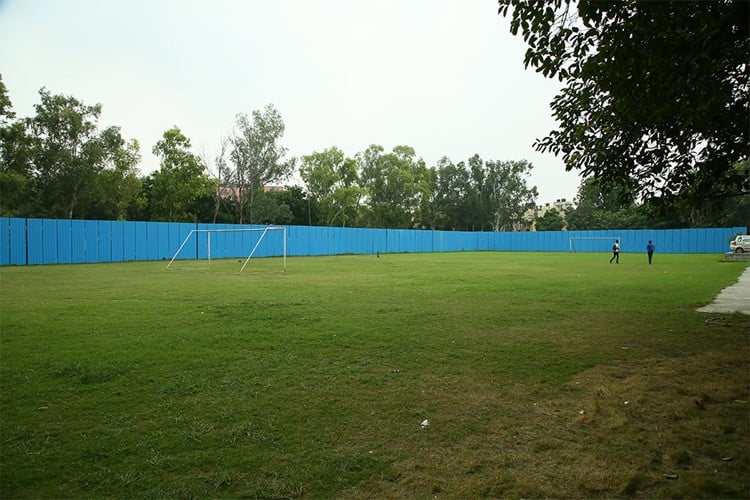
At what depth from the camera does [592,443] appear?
354 cm

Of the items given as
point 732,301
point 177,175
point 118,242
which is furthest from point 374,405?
point 177,175

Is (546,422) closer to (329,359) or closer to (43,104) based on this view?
(329,359)

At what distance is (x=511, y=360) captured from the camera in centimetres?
574

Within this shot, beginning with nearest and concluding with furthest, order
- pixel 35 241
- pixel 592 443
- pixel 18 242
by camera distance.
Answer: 1. pixel 592 443
2. pixel 18 242
3. pixel 35 241

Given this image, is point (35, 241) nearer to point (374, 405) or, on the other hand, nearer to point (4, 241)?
point (4, 241)

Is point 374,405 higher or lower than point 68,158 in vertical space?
lower

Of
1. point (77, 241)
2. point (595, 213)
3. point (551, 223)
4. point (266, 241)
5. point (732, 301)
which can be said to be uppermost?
point (595, 213)

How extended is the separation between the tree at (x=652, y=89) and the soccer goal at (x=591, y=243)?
5004 centimetres

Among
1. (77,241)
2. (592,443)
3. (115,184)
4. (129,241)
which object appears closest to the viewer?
(592,443)

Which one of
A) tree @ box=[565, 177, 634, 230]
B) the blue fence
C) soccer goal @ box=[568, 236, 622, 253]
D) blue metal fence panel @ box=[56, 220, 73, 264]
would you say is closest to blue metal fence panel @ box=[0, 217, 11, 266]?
the blue fence

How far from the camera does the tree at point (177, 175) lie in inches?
1491

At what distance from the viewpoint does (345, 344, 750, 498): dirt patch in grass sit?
9.66 feet

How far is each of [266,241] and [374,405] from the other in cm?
3412

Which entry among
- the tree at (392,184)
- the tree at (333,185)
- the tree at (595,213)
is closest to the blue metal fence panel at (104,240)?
the tree at (333,185)
